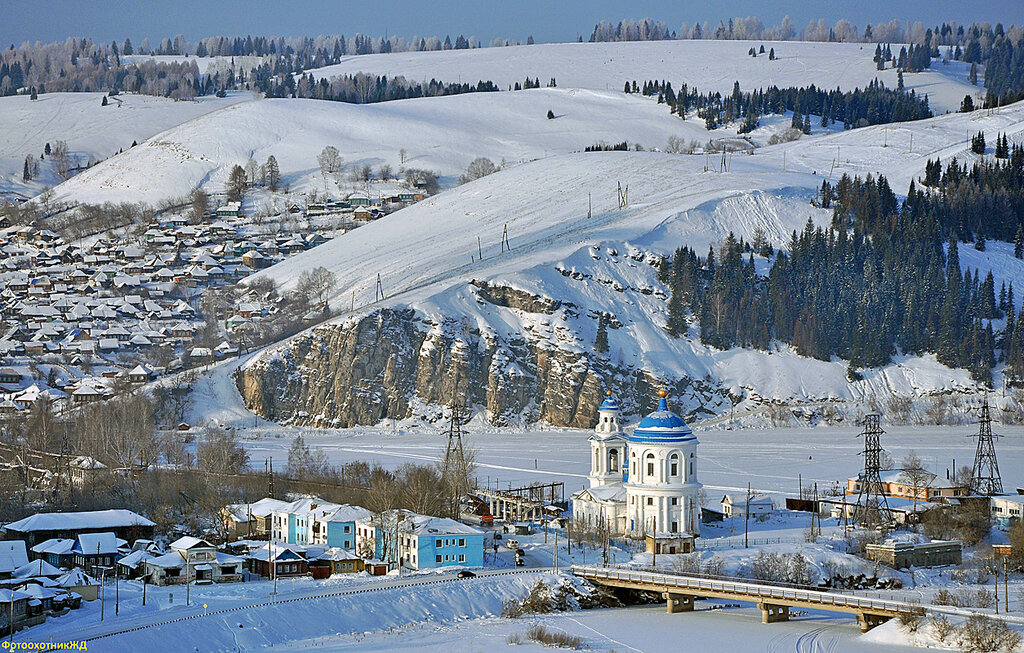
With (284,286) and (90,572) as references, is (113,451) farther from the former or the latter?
(284,286)

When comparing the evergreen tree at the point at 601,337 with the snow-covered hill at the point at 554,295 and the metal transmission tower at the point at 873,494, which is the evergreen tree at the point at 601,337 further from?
the metal transmission tower at the point at 873,494

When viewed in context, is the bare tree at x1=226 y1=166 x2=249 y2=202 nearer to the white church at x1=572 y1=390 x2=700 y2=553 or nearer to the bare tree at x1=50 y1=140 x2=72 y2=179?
the bare tree at x1=50 y1=140 x2=72 y2=179

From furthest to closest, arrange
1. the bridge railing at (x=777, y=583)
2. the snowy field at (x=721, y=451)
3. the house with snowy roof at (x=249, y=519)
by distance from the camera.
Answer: the snowy field at (x=721, y=451), the house with snowy roof at (x=249, y=519), the bridge railing at (x=777, y=583)

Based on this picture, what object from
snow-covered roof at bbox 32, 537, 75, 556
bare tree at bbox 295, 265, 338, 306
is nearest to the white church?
snow-covered roof at bbox 32, 537, 75, 556

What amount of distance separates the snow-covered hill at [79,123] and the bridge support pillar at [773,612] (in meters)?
122

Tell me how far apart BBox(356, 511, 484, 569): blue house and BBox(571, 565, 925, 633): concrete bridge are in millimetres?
3385

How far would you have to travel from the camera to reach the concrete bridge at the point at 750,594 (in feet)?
133

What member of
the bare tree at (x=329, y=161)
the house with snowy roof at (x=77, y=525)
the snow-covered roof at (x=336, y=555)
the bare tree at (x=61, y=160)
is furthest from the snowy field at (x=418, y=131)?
the snow-covered roof at (x=336, y=555)

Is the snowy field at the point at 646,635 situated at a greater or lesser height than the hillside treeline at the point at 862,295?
lesser

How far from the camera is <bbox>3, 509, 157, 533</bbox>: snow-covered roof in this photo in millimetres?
48812

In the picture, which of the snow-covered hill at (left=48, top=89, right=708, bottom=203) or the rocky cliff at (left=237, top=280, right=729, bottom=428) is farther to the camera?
the snow-covered hill at (left=48, top=89, right=708, bottom=203)

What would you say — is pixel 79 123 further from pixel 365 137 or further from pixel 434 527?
pixel 434 527

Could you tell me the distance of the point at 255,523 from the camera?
52.7 m

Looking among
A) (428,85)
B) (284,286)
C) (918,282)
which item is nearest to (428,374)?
(284,286)
